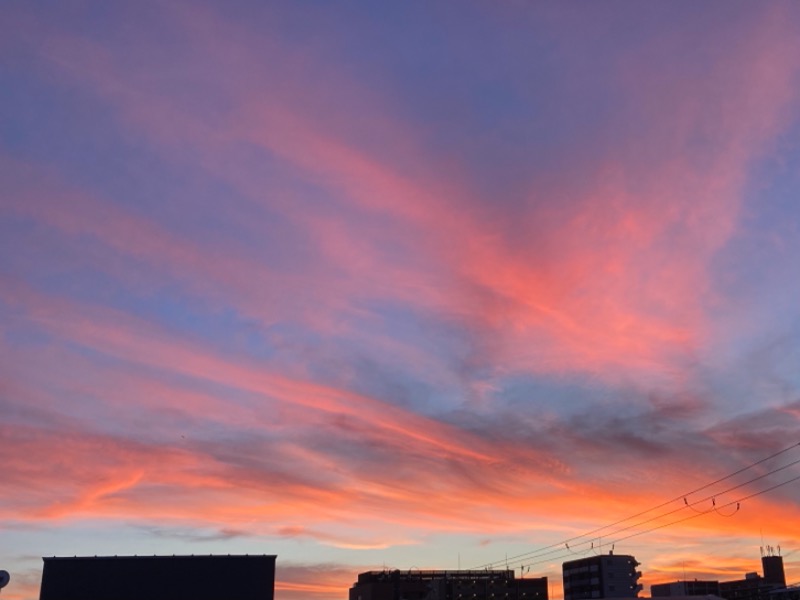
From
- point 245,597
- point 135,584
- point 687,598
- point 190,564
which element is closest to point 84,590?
point 135,584

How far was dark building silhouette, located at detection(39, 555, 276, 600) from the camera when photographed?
105 meters

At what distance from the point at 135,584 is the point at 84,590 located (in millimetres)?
7306

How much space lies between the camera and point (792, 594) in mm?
93125

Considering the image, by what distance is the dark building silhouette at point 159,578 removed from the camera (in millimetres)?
104875

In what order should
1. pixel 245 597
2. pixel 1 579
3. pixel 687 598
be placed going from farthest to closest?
1. pixel 245 597
2. pixel 687 598
3. pixel 1 579

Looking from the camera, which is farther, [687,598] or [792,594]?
[792,594]

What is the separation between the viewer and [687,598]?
268ft

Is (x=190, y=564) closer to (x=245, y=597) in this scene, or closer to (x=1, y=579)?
(x=245, y=597)

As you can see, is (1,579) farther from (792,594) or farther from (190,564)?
(792,594)

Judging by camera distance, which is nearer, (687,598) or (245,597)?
(687,598)

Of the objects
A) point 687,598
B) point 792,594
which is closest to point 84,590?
point 687,598

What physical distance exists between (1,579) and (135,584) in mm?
79345

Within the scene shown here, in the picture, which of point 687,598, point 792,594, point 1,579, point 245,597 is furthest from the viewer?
point 245,597

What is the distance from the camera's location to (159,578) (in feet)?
347
